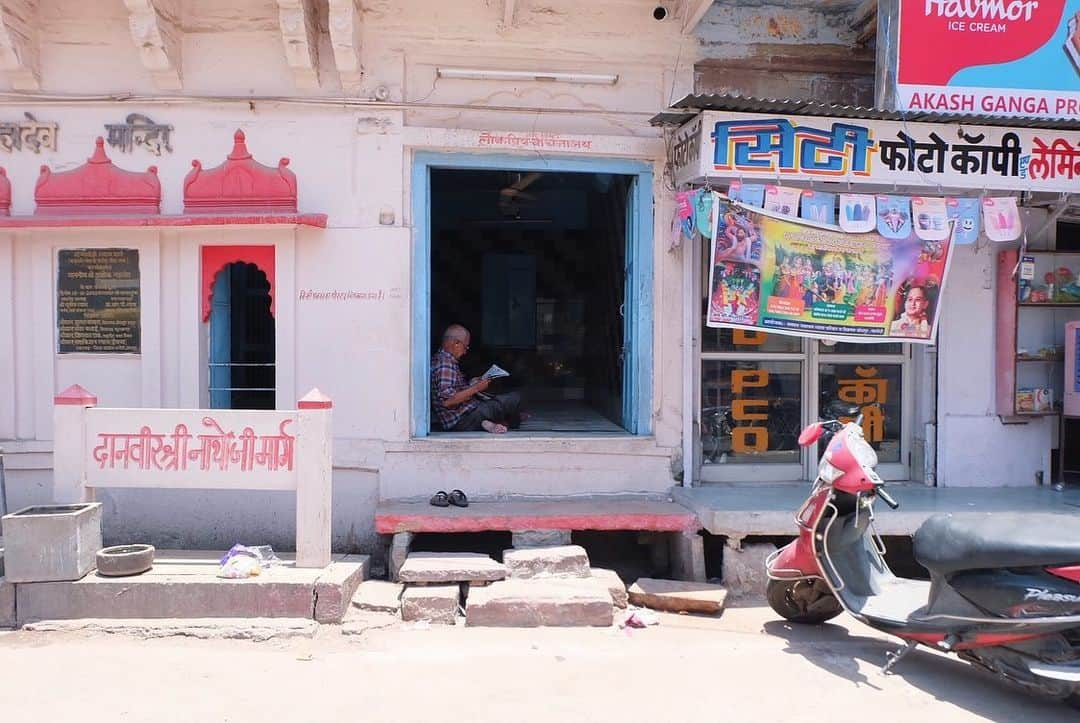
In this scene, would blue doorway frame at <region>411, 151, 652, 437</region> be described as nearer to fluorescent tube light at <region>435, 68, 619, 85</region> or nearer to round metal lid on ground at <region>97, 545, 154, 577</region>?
fluorescent tube light at <region>435, 68, 619, 85</region>

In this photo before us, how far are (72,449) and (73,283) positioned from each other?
6.09ft

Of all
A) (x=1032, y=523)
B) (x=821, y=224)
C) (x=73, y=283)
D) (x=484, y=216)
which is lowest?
(x=1032, y=523)

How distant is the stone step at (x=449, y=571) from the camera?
5.28 metres

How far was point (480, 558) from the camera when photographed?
5570 millimetres

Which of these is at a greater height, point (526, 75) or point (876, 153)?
point (526, 75)

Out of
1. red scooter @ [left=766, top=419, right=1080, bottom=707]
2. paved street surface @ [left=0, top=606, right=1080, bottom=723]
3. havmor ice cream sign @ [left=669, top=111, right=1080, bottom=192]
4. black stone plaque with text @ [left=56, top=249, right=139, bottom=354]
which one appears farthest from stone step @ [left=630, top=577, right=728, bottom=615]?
black stone plaque with text @ [left=56, top=249, right=139, bottom=354]

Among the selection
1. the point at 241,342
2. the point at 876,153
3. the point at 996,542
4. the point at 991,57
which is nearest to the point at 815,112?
the point at 876,153

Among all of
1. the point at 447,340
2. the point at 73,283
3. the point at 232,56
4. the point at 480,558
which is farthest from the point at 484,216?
the point at 480,558

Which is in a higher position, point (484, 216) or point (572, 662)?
point (484, 216)

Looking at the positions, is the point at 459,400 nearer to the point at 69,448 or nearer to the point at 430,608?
the point at 430,608

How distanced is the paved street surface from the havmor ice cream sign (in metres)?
3.20

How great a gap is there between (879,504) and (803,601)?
1580mm

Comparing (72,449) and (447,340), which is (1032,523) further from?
(72,449)

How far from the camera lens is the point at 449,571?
208 inches
